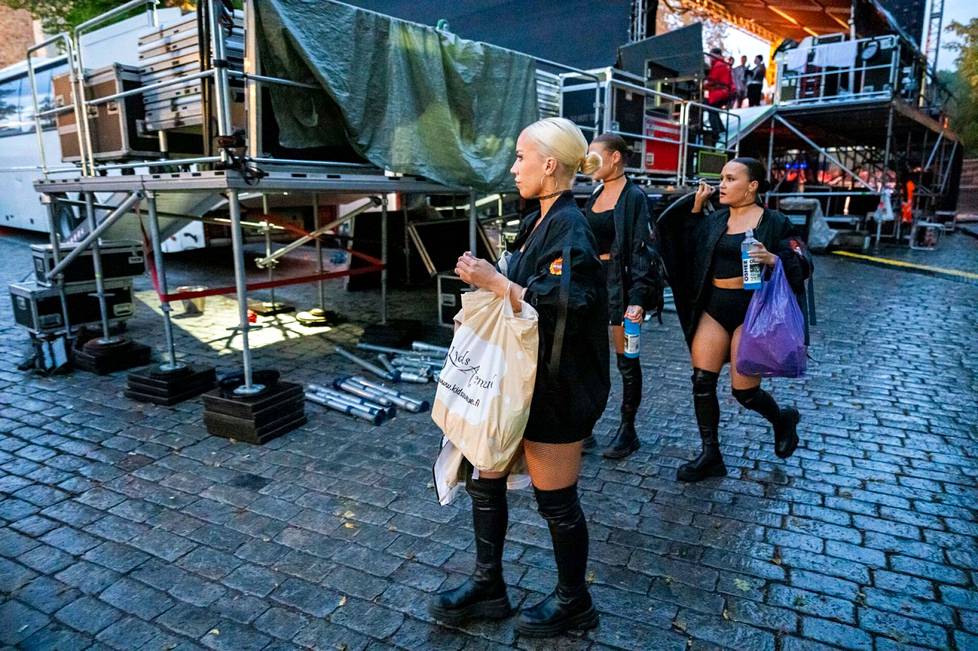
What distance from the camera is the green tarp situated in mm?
4969

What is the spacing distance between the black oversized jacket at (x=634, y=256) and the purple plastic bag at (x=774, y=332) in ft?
1.99

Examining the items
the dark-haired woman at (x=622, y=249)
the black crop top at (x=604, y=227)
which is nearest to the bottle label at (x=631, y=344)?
the dark-haired woman at (x=622, y=249)

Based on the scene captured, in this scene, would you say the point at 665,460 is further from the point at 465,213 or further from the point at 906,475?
the point at 465,213

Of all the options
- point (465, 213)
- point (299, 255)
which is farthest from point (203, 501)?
point (299, 255)

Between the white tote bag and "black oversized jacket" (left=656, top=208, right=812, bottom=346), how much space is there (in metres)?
2.15

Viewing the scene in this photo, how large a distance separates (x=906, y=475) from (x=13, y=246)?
790 inches

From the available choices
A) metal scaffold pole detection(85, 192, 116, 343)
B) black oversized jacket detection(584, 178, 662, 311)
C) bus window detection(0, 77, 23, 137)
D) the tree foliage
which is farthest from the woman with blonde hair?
the tree foliage

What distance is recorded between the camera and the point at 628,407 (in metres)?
4.43

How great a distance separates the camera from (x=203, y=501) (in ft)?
12.5

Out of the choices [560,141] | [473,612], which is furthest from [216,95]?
[473,612]

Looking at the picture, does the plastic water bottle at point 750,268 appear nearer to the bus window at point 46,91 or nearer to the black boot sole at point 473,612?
the black boot sole at point 473,612

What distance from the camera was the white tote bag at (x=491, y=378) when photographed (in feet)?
7.17

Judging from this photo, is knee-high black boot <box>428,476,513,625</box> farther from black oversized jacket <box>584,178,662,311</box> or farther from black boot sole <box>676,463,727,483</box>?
black oversized jacket <box>584,178,662,311</box>

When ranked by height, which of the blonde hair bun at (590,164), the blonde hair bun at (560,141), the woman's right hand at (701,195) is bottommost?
the woman's right hand at (701,195)
